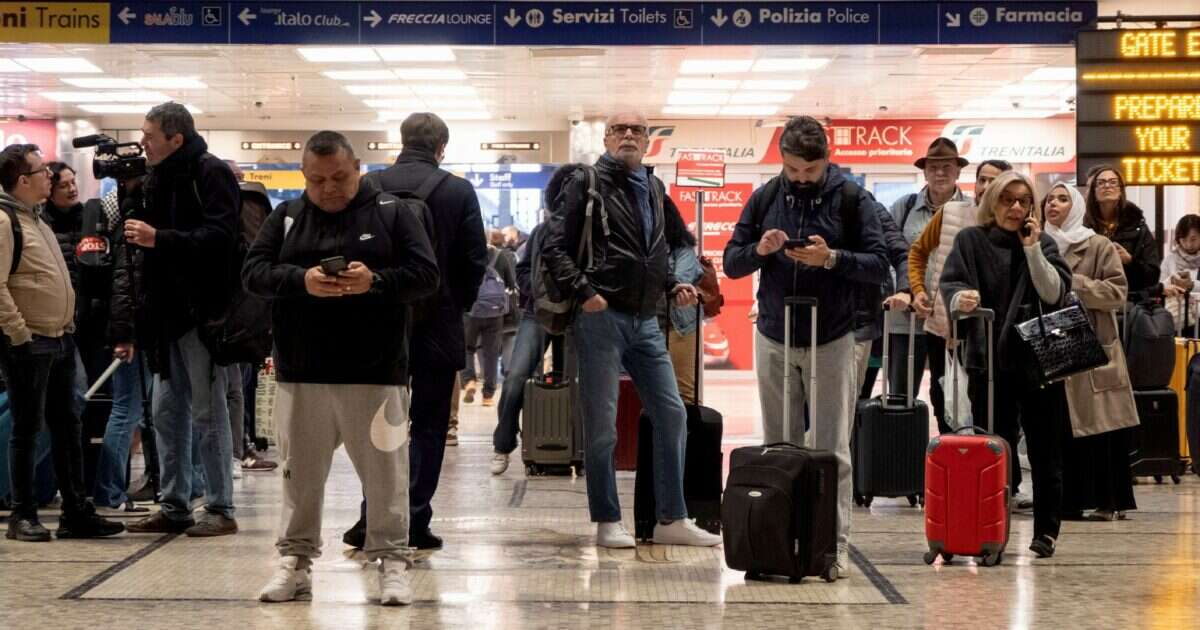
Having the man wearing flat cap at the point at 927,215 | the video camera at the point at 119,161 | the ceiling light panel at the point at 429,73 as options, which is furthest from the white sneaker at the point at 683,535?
the ceiling light panel at the point at 429,73

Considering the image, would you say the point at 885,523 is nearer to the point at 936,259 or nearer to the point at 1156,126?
the point at 936,259

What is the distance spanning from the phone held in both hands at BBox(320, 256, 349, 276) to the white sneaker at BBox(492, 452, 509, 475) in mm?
4498

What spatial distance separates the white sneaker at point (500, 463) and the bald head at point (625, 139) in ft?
11.3

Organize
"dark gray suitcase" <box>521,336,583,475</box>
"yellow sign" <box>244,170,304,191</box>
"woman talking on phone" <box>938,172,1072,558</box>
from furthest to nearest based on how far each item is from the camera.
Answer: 1. "yellow sign" <box>244,170,304,191</box>
2. "dark gray suitcase" <box>521,336,583,475</box>
3. "woman talking on phone" <box>938,172,1072,558</box>

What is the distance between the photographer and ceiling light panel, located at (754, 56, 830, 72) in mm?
16906

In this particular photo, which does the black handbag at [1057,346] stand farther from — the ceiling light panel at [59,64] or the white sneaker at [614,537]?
the ceiling light panel at [59,64]

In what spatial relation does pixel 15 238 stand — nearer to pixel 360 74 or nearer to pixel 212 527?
pixel 212 527

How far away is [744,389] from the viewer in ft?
59.3

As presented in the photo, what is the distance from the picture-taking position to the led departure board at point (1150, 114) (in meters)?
9.87

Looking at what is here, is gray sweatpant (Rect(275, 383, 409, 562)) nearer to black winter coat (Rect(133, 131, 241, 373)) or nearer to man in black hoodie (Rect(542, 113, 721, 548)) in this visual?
man in black hoodie (Rect(542, 113, 721, 548))

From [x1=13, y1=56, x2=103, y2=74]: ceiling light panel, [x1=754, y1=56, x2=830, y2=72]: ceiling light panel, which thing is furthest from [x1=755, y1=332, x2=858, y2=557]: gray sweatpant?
[x1=13, y1=56, x2=103, y2=74]: ceiling light panel

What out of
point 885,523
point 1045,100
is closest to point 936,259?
point 885,523

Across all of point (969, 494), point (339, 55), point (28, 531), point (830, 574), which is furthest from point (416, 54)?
point (830, 574)

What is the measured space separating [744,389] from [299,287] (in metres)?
13.4
